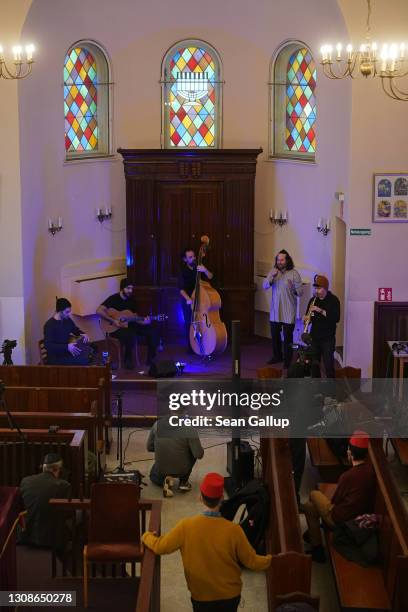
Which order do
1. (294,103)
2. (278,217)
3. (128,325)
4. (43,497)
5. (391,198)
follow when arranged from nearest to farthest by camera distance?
(43,497), (391,198), (128,325), (294,103), (278,217)

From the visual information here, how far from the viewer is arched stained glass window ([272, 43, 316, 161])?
12.9 meters

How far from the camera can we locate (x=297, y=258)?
13172 mm

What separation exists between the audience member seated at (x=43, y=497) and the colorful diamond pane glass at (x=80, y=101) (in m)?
6.64

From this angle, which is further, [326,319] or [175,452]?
[326,319]

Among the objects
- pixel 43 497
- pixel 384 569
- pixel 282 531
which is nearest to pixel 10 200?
pixel 43 497

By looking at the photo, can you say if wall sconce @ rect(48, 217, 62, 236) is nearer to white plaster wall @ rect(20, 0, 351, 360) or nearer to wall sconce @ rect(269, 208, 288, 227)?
white plaster wall @ rect(20, 0, 351, 360)

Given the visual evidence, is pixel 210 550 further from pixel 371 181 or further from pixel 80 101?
pixel 80 101

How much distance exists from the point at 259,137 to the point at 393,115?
100 inches

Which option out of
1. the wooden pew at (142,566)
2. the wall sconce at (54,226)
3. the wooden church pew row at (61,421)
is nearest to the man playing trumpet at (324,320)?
the wooden church pew row at (61,421)

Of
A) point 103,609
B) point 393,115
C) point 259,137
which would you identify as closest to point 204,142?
point 259,137

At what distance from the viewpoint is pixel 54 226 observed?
12.6 m

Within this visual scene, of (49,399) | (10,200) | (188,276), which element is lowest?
(49,399)

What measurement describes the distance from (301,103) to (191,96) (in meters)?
1.49

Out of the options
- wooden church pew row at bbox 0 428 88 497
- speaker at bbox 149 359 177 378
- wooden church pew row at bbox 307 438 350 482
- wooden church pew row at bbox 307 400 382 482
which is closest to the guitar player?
speaker at bbox 149 359 177 378
